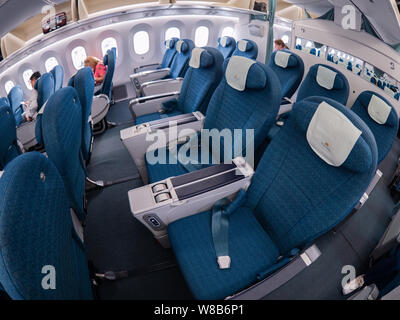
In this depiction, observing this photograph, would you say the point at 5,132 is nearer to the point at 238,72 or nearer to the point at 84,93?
the point at 84,93

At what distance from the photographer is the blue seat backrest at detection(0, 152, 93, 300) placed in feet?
1.70

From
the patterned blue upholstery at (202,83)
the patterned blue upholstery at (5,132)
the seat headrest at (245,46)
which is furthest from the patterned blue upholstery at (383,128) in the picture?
the patterned blue upholstery at (5,132)

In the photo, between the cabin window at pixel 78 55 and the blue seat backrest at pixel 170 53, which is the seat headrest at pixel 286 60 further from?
the cabin window at pixel 78 55

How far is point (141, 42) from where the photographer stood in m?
5.42

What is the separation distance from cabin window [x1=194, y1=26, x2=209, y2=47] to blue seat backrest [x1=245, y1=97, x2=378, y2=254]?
553 centimetres

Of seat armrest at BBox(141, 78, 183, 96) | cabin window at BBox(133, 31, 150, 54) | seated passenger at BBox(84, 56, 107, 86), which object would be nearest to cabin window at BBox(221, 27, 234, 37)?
cabin window at BBox(133, 31, 150, 54)

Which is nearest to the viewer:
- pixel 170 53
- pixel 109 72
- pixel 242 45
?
pixel 109 72

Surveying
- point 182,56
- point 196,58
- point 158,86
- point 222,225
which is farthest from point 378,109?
point 182,56

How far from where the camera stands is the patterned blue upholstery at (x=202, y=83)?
2.22m

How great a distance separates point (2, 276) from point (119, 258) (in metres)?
1.38

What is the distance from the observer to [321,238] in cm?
115

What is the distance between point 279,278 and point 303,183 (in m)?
0.48
